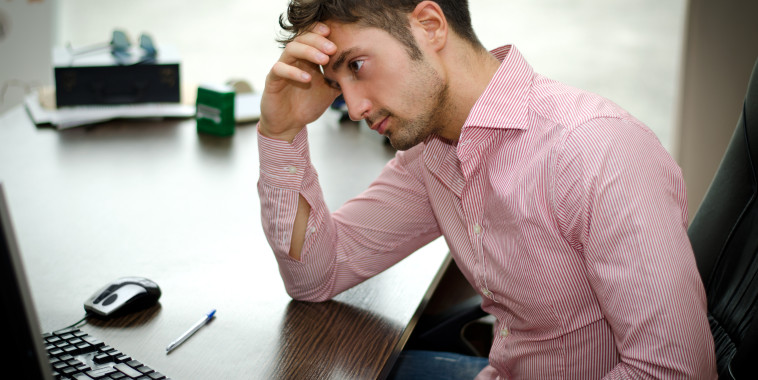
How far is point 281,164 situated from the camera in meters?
1.12

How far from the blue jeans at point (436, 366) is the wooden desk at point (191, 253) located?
0.62 ft

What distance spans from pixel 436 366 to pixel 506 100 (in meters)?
0.55

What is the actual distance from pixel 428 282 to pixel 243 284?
0.31m

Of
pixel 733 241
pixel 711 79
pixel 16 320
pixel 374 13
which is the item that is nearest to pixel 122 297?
pixel 16 320

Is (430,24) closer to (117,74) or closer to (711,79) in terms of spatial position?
(117,74)

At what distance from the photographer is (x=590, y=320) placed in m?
0.95

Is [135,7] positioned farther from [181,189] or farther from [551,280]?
[551,280]

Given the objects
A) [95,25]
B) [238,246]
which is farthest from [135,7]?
[238,246]

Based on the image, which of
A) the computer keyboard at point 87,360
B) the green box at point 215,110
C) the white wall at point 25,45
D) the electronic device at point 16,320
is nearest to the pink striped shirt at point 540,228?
the computer keyboard at point 87,360

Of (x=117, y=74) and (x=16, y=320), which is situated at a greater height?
(x=16, y=320)

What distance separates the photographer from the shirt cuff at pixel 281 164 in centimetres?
111

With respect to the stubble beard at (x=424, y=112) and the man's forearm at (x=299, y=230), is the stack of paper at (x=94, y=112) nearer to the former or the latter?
the man's forearm at (x=299, y=230)

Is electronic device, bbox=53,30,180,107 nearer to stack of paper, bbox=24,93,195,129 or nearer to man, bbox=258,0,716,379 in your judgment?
stack of paper, bbox=24,93,195,129

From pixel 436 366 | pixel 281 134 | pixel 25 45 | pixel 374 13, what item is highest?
pixel 374 13
